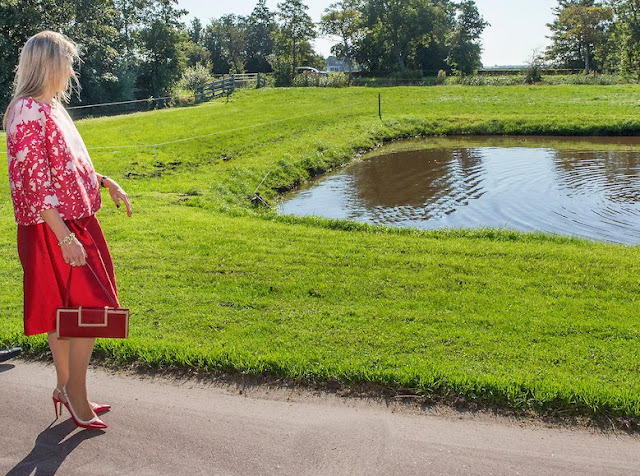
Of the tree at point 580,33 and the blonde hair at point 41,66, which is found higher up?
the tree at point 580,33

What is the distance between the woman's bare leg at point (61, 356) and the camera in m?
3.87

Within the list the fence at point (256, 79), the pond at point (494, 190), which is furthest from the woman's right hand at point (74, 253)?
the fence at point (256, 79)

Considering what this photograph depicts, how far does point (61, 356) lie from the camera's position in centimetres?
389

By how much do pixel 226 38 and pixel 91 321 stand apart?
93.6 m

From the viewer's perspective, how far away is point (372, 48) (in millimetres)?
68750

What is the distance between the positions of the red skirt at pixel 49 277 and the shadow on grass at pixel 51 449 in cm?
67

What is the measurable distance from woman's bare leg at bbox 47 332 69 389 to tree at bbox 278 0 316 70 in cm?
5868

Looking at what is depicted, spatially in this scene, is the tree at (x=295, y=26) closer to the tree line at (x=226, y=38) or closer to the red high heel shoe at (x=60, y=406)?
the tree line at (x=226, y=38)

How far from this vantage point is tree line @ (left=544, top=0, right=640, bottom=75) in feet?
194

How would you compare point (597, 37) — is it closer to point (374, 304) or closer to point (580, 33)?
point (580, 33)

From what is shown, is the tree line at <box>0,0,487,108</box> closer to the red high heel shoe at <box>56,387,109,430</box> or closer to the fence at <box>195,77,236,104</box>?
the fence at <box>195,77,236,104</box>

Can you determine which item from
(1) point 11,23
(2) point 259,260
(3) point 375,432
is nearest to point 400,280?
(2) point 259,260

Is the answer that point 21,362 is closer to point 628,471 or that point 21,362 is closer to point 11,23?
point 628,471

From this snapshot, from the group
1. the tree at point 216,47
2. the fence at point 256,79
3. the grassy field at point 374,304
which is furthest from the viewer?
the tree at point 216,47
